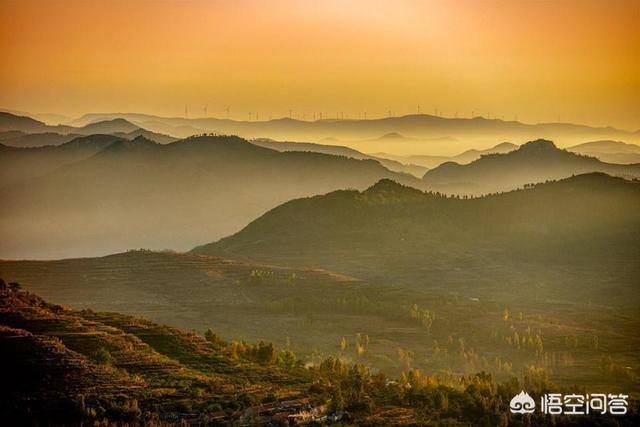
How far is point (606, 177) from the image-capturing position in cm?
19075

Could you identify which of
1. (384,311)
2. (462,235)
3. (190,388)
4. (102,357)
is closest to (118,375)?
(102,357)

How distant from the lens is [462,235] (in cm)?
17038

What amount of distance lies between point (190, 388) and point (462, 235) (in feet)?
412

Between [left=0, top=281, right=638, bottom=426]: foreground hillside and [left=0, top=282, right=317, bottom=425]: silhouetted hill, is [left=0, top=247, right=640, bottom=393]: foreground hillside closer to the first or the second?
[left=0, top=281, right=638, bottom=426]: foreground hillside

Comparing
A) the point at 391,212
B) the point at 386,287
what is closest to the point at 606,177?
the point at 391,212

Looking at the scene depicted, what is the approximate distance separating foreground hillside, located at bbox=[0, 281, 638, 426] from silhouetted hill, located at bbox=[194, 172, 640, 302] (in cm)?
7409

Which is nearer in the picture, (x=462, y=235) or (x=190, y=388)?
(x=190, y=388)

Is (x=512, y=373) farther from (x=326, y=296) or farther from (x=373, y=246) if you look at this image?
(x=373, y=246)

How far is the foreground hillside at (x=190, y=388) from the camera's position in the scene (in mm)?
44812

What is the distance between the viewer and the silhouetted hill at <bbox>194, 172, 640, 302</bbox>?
470 ft

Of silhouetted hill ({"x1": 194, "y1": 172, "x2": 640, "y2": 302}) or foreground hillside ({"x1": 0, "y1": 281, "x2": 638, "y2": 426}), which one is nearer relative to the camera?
foreground hillside ({"x1": 0, "y1": 281, "x2": 638, "y2": 426})

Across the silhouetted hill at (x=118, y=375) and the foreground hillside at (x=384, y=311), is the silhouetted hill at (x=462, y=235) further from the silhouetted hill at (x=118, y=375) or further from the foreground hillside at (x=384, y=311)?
the silhouetted hill at (x=118, y=375)

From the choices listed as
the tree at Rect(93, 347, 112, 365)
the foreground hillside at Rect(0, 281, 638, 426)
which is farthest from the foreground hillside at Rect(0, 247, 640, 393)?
the tree at Rect(93, 347, 112, 365)

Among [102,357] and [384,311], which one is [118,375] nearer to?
[102,357]
